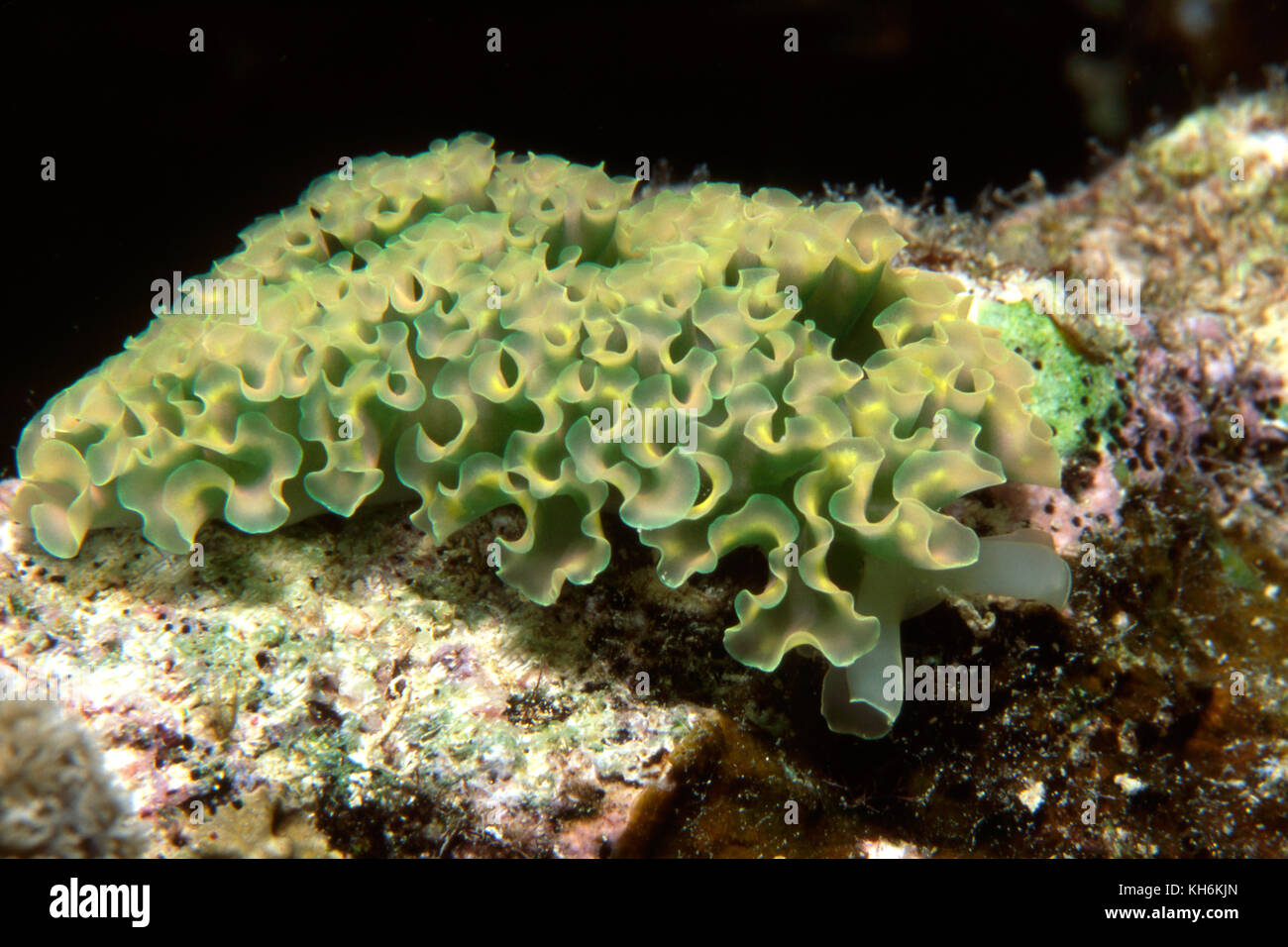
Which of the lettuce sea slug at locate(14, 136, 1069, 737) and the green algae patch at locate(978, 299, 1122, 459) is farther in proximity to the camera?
the green algae patch at locate(978, 299, 1122, 459)

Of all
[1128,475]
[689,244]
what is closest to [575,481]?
[689,244]

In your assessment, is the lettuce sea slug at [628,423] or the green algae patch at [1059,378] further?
the green algae patch at [1059,378]

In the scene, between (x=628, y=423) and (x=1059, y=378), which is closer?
(x=628, y=423)

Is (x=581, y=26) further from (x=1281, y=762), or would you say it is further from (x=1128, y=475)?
(x=1281, y=762)
